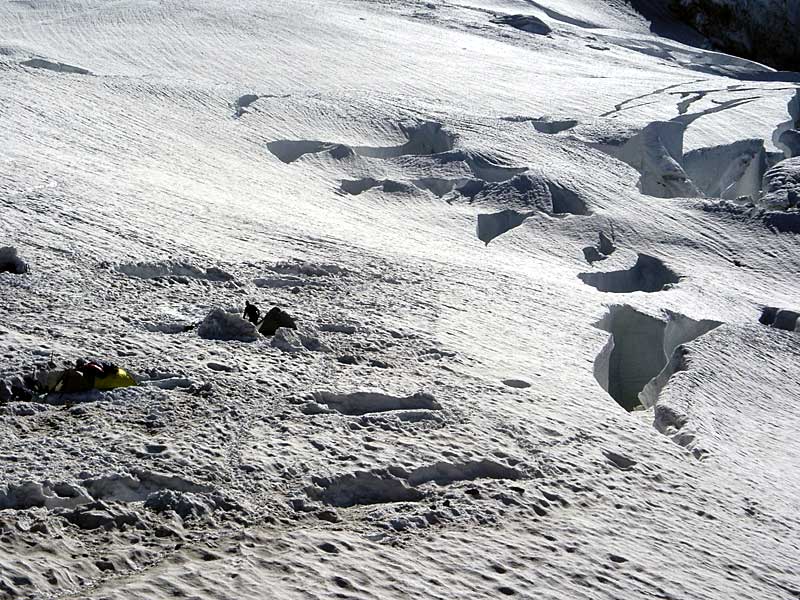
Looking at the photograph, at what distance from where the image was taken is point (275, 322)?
345 cm

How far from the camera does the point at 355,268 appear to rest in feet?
14.0

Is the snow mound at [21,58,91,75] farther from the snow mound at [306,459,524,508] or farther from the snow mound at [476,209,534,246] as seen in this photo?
the snow mound at [306,459,524,508]

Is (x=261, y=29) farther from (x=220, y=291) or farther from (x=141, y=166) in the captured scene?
(x=220, y=291)

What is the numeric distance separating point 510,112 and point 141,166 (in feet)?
11.2

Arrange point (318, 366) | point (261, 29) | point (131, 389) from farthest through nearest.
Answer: point (261, 29)
point (318, 366)
point (131, 389)

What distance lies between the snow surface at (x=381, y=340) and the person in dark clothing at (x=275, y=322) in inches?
2.4

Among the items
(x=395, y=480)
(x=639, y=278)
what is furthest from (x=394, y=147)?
(x=395, y=480)

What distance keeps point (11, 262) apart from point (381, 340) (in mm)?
1338

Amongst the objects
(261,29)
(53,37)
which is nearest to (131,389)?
(53,37)

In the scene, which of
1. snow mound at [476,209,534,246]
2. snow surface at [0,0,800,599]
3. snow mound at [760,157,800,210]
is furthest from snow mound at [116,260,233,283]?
snow mound at [760,157,800,210]

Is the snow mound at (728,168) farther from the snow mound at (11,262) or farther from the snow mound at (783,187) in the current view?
the snow mound at (11,262)

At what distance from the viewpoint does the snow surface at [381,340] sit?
2.37 meters

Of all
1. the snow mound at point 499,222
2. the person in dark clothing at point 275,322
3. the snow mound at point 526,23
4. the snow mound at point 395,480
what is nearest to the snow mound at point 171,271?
the person in dark clothing at point 275,322

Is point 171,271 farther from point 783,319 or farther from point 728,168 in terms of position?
point 728,168
